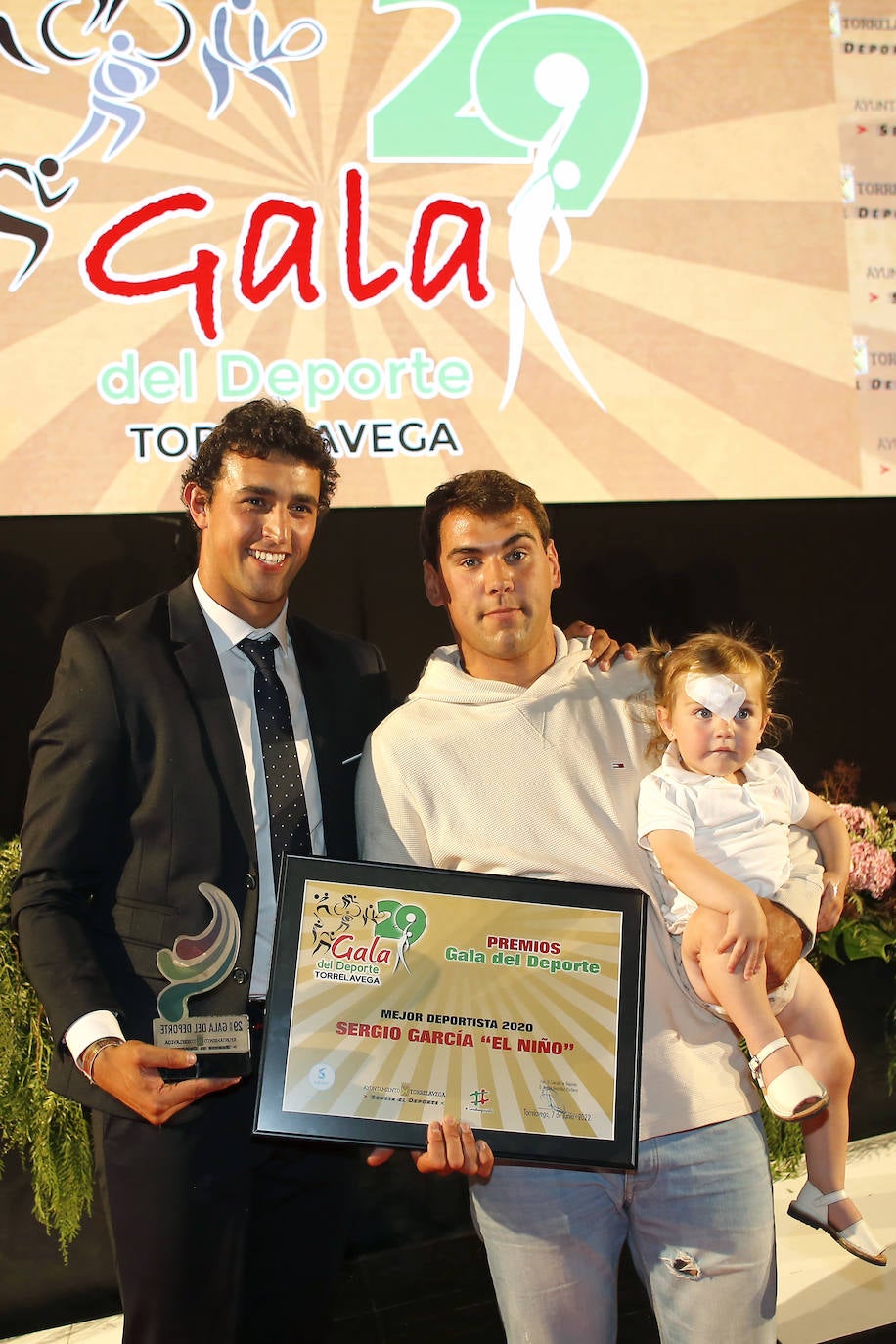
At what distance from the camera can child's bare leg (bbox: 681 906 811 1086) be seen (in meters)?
1.76

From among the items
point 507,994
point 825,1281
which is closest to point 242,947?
point 507,994

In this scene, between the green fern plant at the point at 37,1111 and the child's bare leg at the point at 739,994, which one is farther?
the green fern plant at the point at 37,1111

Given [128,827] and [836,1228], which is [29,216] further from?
[836,1228]

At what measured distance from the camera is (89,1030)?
1756 mm

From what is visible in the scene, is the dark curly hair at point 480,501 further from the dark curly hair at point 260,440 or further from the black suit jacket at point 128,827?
the black suit jacket at point 128,827

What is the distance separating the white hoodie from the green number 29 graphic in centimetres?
142

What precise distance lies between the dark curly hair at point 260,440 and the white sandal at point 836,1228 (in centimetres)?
168

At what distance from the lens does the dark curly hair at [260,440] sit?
207 centimetres

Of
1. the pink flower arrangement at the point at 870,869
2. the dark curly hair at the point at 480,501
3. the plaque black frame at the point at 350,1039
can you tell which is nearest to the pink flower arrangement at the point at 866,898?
the pink flower arrangement at the point at 870,869

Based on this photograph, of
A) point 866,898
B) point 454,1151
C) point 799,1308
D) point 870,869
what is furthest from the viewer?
point 866,898

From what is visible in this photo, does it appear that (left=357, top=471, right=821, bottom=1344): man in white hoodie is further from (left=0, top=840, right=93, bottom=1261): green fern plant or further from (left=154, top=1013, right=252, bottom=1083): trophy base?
(left=0, top=840, right=93, bottom=1261): green fern plant

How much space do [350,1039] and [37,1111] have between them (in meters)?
0.90

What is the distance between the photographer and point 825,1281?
2480 mm

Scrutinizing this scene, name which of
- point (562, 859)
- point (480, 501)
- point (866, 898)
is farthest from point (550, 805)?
point (866, 898)
